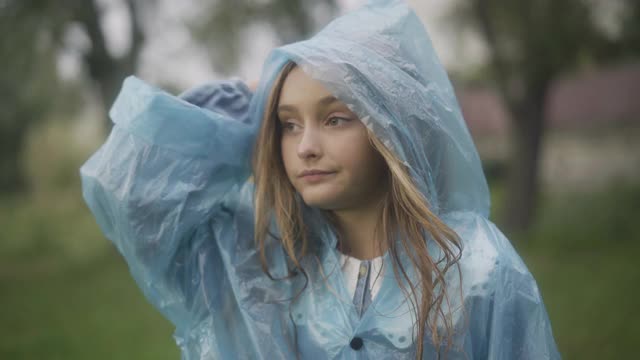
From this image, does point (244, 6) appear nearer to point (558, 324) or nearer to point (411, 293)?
point (558, 324)

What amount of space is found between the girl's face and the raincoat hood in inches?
1.9

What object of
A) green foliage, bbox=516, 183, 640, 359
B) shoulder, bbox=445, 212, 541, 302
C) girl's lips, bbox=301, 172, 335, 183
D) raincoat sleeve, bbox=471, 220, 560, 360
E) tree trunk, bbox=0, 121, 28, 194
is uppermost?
tree trunk, bbox=0, 121, 28, 194

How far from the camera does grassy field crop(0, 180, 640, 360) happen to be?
523cm

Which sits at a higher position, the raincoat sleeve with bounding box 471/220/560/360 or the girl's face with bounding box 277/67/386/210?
the girl's face with bounding box 277/67/386/210

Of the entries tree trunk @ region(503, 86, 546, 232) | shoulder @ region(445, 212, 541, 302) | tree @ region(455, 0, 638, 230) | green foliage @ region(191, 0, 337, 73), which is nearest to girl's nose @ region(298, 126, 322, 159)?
shoulder @ region(445, 212, 541, 302)

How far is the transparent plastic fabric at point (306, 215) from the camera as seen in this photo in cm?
158

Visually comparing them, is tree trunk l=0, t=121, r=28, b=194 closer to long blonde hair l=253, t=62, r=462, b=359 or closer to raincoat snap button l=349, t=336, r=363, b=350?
long blonde hair l=253, t=62, r=462, b=359

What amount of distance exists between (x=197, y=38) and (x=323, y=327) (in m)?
8.09

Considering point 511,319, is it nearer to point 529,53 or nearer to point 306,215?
point 306,215

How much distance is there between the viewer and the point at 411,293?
1.60 meters

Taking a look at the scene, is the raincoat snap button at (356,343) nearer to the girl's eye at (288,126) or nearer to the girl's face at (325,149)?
the girl's face at (325,149)

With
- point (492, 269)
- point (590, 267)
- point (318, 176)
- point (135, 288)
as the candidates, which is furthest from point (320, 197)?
point (135, 288)

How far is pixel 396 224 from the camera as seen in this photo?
171cm

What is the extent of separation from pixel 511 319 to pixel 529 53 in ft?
23.6
